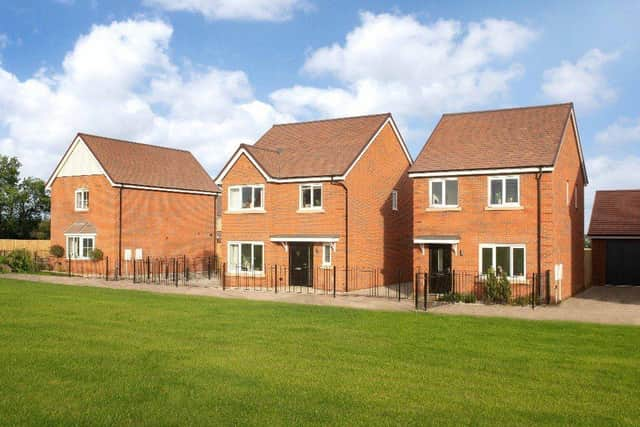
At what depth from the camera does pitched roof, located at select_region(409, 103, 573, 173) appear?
79.6 feet

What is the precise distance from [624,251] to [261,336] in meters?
23.8

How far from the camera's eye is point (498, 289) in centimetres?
2314

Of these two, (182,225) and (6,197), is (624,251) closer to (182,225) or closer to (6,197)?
(182,225)

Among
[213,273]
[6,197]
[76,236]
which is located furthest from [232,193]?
[6,197]

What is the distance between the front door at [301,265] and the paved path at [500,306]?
267cm

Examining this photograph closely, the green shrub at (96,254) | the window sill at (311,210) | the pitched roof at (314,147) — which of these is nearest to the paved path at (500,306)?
the window sill at (311,210)

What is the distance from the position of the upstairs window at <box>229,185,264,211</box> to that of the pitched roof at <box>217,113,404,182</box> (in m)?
1.01

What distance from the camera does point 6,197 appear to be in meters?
52.8

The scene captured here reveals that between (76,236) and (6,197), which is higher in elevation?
(6,197)

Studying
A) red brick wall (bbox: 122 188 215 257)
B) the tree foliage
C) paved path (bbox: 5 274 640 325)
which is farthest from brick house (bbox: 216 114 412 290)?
the tree foliage

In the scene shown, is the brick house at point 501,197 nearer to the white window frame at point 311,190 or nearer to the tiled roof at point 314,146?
the tiled roof at point 314,146

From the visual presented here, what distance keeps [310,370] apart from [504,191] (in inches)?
603

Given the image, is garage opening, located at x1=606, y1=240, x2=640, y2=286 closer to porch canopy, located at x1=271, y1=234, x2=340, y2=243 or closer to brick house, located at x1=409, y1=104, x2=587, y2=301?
brick house, located at x1=409, y1=104, x2=587, y2=301

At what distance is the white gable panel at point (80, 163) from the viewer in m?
36.9
